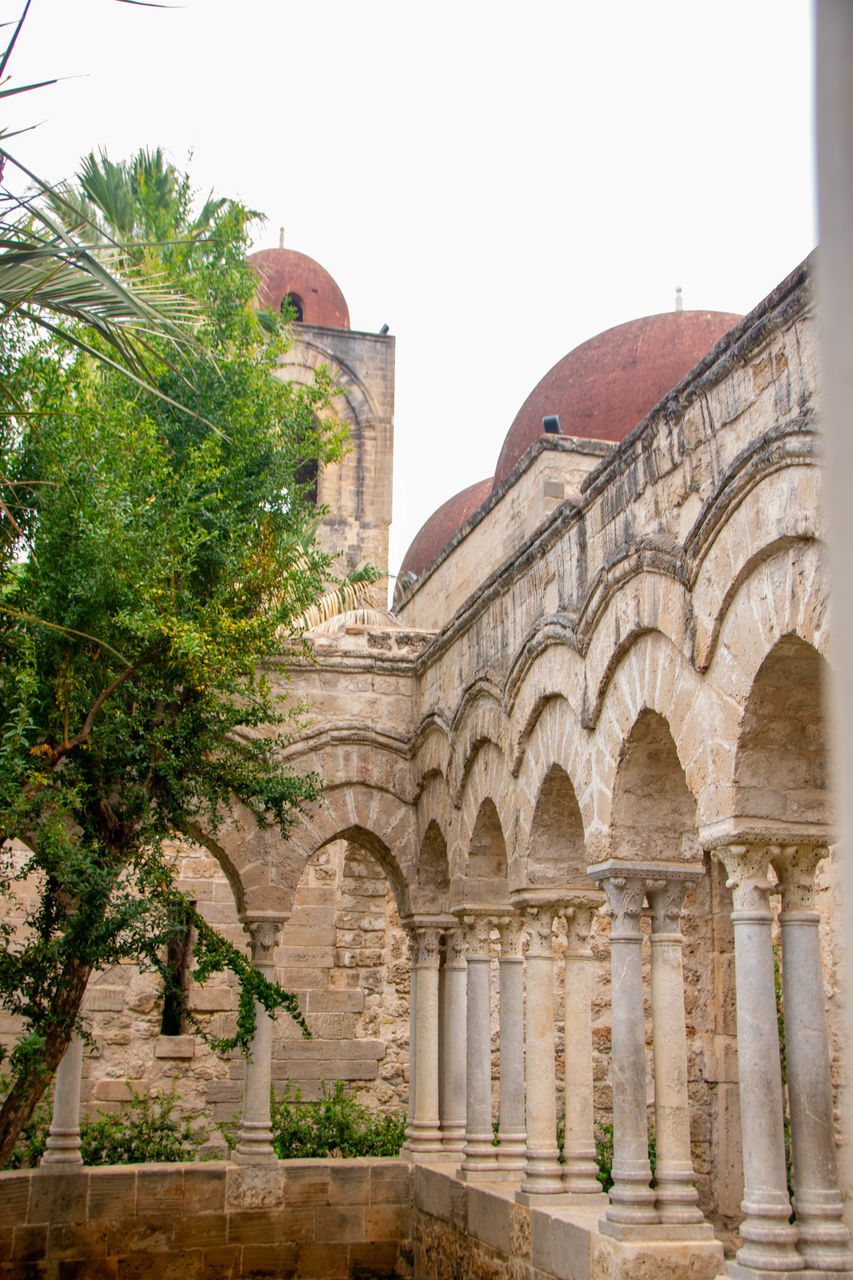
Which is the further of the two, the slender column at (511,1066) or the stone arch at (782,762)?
the slender column at (511,1066)

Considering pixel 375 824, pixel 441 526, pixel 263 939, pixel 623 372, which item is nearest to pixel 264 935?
pixel 263 939

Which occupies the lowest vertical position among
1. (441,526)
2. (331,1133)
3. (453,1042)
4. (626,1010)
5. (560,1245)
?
(560,1245)

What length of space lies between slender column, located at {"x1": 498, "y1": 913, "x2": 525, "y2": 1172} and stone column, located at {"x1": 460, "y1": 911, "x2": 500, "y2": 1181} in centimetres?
12

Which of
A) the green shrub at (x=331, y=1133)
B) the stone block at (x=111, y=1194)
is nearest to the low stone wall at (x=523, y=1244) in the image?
the green shrub at (x=331, y=1133)

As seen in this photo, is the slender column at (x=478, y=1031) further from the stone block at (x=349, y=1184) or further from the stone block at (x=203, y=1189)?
the stone block at (x=203, y=1189)

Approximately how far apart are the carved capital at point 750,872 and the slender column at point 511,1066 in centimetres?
306

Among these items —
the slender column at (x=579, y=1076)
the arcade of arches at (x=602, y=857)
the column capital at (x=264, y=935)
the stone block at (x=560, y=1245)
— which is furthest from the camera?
the column capital at (x=264, y=935)

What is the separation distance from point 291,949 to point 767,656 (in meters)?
7.42

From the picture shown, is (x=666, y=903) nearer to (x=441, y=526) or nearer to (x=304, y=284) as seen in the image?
(x=441, y=526)

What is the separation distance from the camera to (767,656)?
162 inches

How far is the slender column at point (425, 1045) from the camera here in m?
8.26

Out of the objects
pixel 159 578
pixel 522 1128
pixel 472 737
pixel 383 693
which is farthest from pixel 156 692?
pixel 522 1128

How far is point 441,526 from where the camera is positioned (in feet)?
51.4

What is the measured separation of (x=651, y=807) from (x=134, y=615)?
8.35ft
